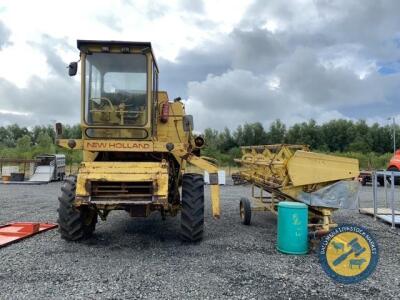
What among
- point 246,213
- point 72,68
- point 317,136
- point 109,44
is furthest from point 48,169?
point 317,136

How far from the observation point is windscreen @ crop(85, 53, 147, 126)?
22.7 ft

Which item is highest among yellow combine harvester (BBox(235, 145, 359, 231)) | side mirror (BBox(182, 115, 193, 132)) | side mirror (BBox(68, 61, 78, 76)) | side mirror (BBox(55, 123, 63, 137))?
side mirror (BBox(68, 61, 78, 76))

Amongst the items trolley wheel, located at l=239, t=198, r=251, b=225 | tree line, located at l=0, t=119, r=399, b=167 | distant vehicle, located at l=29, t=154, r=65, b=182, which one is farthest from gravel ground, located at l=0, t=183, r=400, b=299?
tree line, located at l=0, t=119, r=399, b=167

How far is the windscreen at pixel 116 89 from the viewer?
693 cm

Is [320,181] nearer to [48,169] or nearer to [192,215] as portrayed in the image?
[192,215]

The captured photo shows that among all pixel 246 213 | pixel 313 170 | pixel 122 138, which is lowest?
pixel 246 213

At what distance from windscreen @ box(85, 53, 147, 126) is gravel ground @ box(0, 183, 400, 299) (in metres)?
2.19

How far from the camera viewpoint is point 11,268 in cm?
535

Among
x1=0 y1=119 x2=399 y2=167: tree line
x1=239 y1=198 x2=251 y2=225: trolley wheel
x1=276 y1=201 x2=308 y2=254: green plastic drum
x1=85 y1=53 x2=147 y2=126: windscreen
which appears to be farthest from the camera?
x1=0 y1=119 x2=399 y2=167: tree line

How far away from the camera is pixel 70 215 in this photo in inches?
259

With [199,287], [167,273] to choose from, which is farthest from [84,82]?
[199,287]

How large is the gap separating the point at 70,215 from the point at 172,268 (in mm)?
2173

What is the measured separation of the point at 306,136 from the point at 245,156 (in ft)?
150

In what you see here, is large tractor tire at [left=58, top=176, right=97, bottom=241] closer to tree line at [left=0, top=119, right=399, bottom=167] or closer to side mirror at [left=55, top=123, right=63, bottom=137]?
side mirror at [left=55, top=123, right=63, bottom=137]
